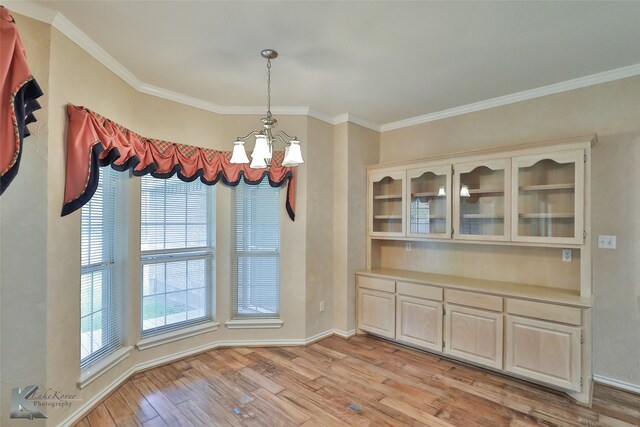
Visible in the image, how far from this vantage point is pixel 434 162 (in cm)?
337

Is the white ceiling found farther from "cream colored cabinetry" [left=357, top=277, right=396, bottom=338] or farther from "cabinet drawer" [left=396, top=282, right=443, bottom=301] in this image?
"cream colored cabinetry" [left=357, top=277, right=396, bottom=338]

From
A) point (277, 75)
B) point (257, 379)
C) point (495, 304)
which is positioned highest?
point (277, 75)

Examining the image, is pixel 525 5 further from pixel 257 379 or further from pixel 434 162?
pixel 257 379

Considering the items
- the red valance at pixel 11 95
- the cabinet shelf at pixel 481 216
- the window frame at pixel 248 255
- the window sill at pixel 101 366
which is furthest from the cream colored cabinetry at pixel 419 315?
the red valance at pixel 11 95

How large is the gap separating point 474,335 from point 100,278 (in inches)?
134

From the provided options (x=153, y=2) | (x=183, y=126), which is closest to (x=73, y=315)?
(x=183, y=126)

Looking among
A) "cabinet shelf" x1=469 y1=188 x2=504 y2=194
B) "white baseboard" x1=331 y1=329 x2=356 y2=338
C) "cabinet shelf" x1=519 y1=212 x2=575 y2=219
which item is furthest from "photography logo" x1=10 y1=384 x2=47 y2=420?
"cabinet shelf" x1=519 y1=212 x2=575 y2=219

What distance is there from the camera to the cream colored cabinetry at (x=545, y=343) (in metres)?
2.44

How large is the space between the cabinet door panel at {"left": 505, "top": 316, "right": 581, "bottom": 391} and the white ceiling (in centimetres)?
219

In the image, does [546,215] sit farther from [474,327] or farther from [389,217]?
[389,217]

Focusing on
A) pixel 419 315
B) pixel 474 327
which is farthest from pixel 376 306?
pixel 474 327

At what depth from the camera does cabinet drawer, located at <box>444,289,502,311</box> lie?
2.81m

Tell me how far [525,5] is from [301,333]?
3.46 m

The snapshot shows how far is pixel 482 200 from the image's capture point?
3150mm
